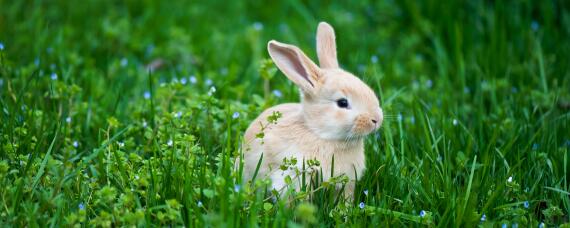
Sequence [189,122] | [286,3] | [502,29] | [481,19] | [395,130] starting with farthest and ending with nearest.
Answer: [286,3]
[481,19]
[502,29]
[395,130]
[189,122]

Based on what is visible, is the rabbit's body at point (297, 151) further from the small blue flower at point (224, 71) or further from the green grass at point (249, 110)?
the small blue flower at point (224, 71)

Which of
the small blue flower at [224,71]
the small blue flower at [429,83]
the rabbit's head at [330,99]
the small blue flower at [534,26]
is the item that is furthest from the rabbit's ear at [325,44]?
the small blue flower at [534,26]

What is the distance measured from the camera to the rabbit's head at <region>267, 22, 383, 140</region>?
139 inches

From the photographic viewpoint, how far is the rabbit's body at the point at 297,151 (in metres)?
3.52

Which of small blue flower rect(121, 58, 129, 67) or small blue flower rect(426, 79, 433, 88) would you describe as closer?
small blue flower rect(426, 79, 433, 88)

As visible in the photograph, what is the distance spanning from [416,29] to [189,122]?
115 inches

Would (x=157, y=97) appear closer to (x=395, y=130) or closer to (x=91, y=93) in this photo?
(x=91, y=93)

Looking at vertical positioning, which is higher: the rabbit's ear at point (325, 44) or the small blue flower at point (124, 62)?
the small blue flower at point (124, 62)

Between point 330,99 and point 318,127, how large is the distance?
14 centimetres

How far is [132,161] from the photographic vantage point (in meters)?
3.59

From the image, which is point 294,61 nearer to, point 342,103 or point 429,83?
point 342,103

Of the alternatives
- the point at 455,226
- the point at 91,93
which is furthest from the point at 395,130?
the point at 91,93

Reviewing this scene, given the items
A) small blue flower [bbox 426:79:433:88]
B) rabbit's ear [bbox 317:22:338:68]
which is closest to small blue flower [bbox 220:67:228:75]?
small blue flower [bbox 426:79:433:88]

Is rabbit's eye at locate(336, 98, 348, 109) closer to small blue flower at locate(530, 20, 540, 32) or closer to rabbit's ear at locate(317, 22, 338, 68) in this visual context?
rabbit's ear at locate(317, 22, 338, 68)
